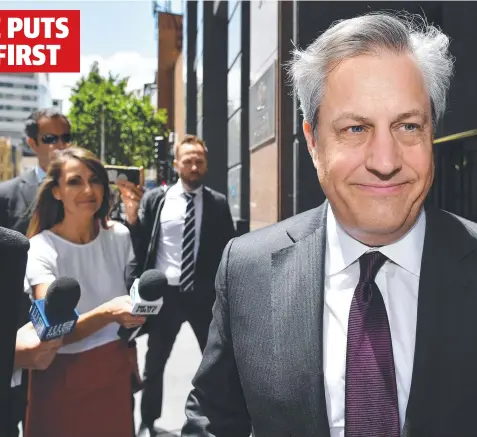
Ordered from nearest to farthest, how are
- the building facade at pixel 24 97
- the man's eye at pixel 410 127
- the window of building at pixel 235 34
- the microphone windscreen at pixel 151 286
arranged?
the man's eye at pixel 410 127 → the microphone windscreen at pixel 151 286 → the window of building at pixel 235 34 → the building facade at pixel 24 97

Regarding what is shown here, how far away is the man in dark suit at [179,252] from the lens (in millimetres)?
4527

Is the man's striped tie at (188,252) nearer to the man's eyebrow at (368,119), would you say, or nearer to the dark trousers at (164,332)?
the dark trousers at (164,332)

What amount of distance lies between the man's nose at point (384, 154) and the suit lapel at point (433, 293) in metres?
0.24

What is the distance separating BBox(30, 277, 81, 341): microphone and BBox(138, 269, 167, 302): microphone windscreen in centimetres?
35

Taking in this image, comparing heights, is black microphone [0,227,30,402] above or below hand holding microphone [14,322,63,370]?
above

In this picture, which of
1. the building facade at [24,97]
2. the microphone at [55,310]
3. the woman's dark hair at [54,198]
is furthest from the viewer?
the building facade at [24,97]

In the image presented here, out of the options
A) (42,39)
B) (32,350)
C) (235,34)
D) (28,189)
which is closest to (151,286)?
(32,350)

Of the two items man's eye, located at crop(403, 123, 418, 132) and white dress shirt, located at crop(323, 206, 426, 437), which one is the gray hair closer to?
man's eye, located at crop(403, 123, 418, 132)

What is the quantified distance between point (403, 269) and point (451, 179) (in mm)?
2560

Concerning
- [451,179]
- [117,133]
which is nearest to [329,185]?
[451,179]

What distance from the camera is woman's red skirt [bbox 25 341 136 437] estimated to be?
280 cm

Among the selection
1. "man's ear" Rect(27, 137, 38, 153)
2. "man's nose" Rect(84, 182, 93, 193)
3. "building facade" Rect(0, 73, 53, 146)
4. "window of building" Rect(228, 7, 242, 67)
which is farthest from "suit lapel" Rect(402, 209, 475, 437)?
"building facade" Rect(0, 73, 53, 146)

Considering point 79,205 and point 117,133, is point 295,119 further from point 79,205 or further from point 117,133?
point 117,133

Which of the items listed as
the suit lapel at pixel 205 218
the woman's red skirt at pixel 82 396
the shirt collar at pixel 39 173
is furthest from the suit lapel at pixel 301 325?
the suit lapel at pixel 205 218
